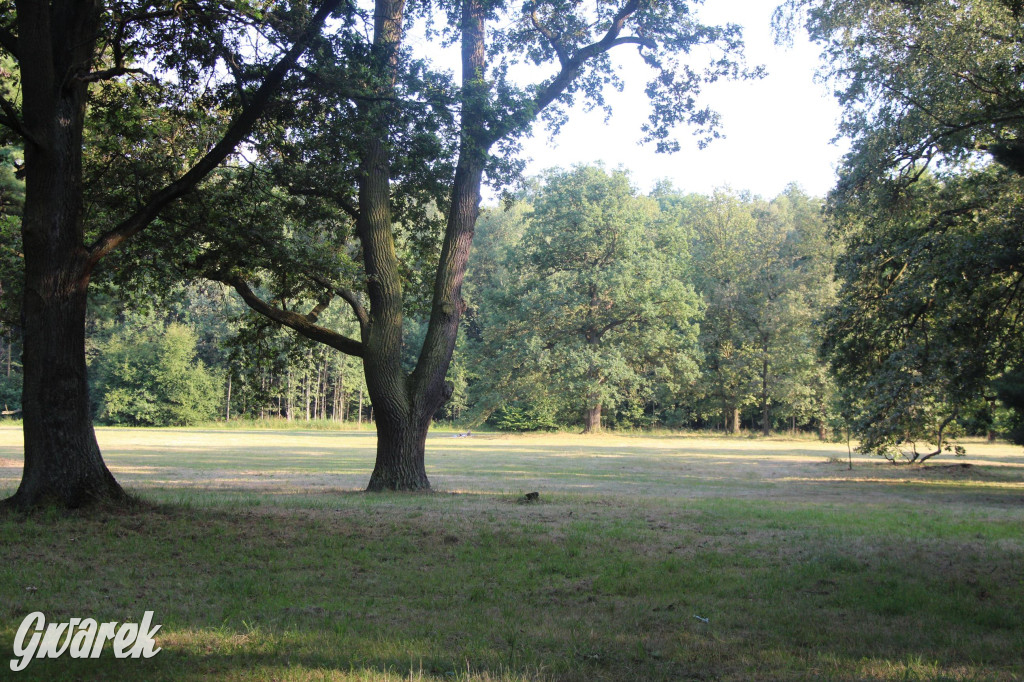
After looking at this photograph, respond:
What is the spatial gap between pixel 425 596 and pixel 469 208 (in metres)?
10.2

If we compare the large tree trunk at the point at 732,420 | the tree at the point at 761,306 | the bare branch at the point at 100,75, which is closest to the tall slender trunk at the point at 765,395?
the tree at the point at 761,306

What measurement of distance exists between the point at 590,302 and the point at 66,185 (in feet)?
130

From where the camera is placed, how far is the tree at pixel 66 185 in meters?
8.55

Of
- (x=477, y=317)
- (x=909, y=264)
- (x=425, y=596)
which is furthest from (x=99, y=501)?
(x=477, y=317)

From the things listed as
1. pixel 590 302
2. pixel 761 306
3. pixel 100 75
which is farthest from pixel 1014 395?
pixel 761 306

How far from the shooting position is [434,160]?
1237cm

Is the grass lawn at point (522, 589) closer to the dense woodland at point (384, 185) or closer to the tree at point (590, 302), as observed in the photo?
the dense woodland at point (384, 185)

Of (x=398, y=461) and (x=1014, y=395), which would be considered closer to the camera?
(x=1014, y=395)

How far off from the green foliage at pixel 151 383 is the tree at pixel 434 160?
4825 centimetres

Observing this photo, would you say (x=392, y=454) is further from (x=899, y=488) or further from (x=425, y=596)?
(x=899, y=488)

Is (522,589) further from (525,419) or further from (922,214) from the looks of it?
(525,419)

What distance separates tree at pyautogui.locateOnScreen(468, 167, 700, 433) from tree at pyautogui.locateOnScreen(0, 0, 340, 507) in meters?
36.4

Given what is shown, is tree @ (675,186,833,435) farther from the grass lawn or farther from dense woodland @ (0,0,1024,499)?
the grass lawn

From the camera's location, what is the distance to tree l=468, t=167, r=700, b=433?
46.2m
